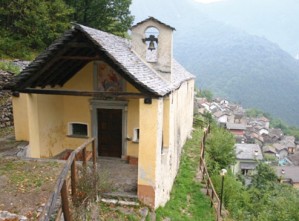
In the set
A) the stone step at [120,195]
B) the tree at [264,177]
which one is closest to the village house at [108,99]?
the stone step at [120,195]

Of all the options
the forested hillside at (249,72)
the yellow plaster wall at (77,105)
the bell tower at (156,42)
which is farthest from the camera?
the forested hillside at (249,72)

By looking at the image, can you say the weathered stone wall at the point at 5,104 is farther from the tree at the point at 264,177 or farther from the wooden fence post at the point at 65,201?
the tree at the point at 264,177

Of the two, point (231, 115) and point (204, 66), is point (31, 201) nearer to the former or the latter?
point (231, 115)

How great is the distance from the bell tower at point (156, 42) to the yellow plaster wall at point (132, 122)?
1610 millimetres

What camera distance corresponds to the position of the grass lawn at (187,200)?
9.45 metres

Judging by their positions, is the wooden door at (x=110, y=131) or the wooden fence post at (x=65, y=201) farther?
the wooden door at (x=110, y=131)

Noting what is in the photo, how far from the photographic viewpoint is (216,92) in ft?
414

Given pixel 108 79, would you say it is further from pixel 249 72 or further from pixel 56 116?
pixel 249 72

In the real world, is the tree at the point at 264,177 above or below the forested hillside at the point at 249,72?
below

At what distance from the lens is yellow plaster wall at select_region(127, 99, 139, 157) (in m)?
10.8

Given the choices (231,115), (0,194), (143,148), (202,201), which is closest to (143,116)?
(143,148)

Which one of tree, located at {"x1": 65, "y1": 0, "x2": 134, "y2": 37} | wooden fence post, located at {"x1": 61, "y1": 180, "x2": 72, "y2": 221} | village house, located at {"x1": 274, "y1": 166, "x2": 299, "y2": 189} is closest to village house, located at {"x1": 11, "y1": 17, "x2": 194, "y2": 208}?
wooden fence post, located at {"x1": 61, "y1": 180, "x2": 72, "y2": 221}

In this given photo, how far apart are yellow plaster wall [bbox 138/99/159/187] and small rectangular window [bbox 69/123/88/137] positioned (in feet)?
12.9

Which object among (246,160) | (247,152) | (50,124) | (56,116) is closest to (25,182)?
(50,124)
